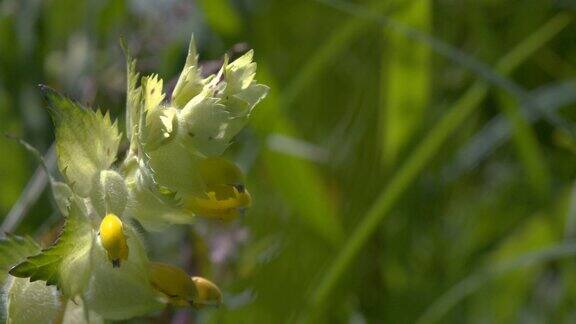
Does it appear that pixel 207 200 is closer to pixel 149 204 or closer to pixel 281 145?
pixel 149 204

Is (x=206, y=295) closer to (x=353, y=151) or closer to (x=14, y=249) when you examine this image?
(x=14, y=249)

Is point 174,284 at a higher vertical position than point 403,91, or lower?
lower

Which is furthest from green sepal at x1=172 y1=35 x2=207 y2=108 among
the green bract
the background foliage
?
the background foliage

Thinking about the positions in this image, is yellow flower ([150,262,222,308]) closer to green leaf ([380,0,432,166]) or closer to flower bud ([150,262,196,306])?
flower bud ([150,262,196,306])

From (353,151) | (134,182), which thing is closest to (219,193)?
(134,182)

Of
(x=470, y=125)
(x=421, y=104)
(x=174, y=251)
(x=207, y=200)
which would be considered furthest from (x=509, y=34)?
(x=207, y=200)

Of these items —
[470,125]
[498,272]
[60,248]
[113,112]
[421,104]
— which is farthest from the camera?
[470,125]
